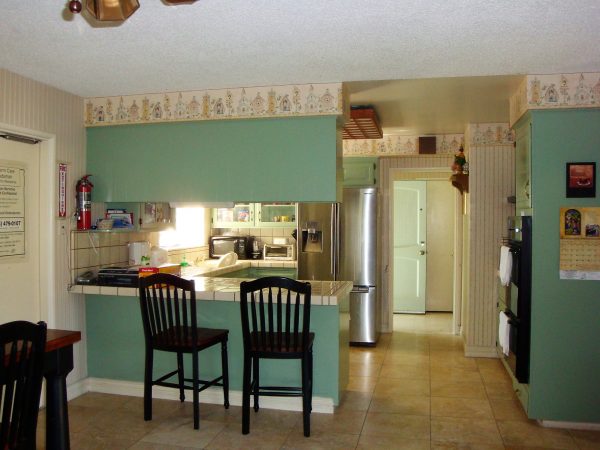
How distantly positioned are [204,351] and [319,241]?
211 centimetres

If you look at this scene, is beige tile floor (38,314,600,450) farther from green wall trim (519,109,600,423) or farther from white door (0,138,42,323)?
white door (0,138,42,323)

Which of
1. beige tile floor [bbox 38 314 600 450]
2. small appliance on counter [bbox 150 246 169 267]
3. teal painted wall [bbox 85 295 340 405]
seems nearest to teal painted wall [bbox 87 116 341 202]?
small appliance on counter [bbox 150 246 169 267]

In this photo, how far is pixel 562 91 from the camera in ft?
11.3

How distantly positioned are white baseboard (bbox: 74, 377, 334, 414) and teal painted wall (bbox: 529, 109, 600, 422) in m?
1.46

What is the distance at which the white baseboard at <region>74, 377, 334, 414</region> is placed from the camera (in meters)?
3.70

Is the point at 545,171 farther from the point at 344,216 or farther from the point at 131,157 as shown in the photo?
the point at 131,157

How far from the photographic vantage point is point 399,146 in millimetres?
6246

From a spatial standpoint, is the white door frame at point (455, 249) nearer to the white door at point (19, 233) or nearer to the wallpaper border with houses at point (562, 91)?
the wallpaper border with houses at point (562, 91)

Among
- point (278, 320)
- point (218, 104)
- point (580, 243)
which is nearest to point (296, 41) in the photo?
point (218, 104)

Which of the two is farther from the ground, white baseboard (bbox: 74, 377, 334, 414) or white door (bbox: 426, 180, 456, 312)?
white door (bbox: 426, 180, 456, 312)

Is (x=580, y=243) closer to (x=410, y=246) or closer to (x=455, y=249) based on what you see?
(x=455, y=249)

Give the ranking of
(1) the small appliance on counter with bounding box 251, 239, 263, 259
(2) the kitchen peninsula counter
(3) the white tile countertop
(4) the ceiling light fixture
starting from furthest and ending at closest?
(1) the small appliance on counter with bounding box 251, 239, 263, 259 → (2) the kitchen peninsula counter → (3) the white tile countertop → (4) the ceiling light fixture

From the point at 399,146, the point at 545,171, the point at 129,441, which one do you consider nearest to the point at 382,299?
the point at 399,146

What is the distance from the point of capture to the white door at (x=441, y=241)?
7727mm
